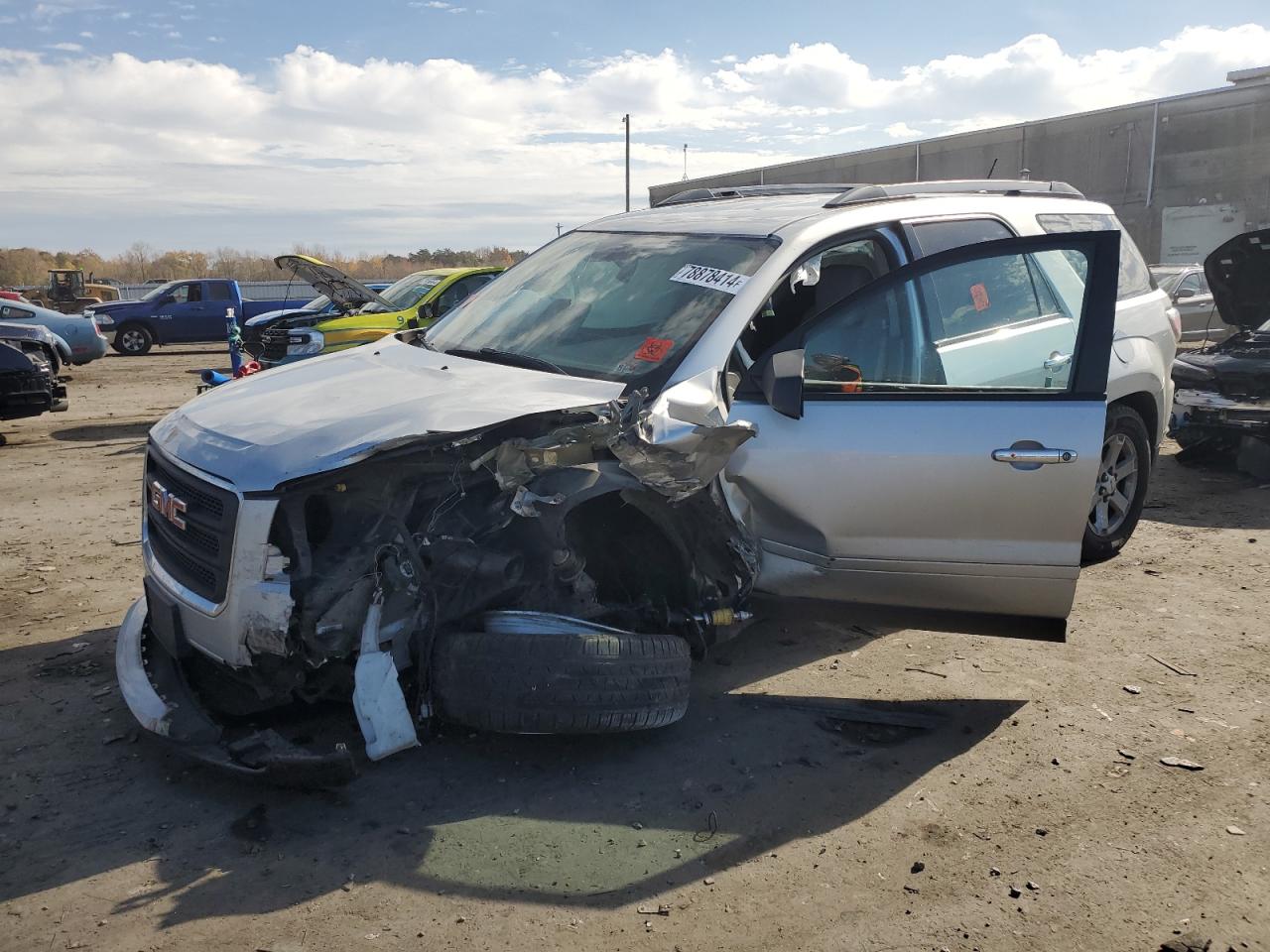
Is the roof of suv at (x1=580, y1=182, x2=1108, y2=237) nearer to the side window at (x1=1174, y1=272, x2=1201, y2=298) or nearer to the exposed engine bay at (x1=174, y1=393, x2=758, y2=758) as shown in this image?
the exposed engine bay at (x1=174, y1=393, x2=758, y2=758)

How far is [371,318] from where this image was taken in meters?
11.4

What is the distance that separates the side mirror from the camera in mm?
3592

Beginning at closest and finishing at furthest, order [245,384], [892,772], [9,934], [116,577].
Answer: [9,934] → [892,772] → [245,384] → [116,577]

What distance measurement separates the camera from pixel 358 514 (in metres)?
3.43

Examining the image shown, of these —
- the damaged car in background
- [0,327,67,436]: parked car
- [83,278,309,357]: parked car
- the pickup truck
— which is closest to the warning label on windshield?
the damaged car in background

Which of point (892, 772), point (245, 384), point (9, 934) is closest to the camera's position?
point (9, 934)

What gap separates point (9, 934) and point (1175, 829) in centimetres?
337

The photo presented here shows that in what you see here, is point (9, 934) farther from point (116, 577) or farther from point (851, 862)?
point (116, 577)

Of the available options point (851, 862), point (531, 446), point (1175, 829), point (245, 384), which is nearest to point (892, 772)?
point (851, 862)

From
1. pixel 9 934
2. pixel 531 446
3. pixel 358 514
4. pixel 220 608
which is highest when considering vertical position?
pixel 531 446

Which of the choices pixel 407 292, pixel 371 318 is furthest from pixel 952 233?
pixel 407 292

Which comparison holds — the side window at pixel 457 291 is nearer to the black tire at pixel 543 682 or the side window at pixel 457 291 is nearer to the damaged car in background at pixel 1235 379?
the damaged car in background at pixel 1235 379

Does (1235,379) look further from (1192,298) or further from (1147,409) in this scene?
(1192,298)

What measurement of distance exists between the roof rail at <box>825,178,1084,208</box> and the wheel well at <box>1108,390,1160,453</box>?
3.99 ft
